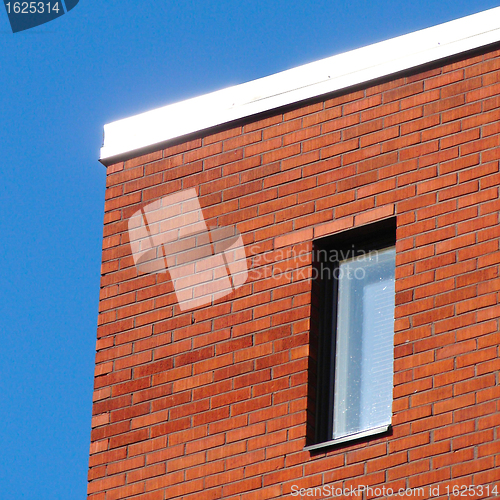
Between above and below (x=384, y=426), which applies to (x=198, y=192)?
above

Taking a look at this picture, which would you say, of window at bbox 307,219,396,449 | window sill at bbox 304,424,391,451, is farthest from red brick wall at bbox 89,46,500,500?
window at bbox 307,219,396,449

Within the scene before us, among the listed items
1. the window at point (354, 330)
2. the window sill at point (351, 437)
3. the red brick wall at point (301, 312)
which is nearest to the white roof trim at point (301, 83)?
the red brick wall at point (301, 312)

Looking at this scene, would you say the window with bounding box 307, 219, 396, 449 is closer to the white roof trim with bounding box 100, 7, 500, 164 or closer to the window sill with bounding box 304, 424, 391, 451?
the window sill with bounding box 304, 424, 391, 451

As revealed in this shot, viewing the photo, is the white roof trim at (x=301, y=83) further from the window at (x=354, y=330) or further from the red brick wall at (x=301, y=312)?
the window at (x=354, y=330)

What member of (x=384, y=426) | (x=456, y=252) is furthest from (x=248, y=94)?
(x=384, y=426)

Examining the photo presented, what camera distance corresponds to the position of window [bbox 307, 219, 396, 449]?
9.10 m

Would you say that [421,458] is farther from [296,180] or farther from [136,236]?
[136,236]

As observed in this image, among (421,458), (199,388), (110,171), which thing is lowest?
(421,458)

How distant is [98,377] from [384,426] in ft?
7.93

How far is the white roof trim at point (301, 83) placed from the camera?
9633mm

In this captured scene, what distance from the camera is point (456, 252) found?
8977mm

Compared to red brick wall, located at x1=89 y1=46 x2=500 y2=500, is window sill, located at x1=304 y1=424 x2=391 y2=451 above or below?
below

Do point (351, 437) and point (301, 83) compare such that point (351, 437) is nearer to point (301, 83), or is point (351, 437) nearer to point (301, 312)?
point (301, 312)

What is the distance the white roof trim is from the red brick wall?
0.12 m
